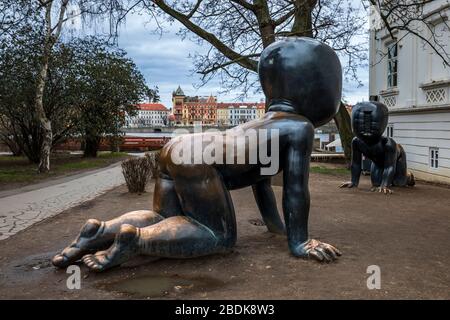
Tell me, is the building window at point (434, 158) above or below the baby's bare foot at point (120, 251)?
above

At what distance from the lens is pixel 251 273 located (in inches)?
142

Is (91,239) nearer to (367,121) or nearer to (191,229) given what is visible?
(191,229)

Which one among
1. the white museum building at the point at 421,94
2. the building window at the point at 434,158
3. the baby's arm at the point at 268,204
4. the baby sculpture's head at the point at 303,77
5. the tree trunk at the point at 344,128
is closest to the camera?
the baby sculpture's head at the point at 303,77

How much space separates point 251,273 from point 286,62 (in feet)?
6.14

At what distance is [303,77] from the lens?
13.5 ft

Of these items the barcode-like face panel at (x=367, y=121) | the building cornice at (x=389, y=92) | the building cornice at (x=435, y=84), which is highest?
the building cornice at (x=389, y=92)

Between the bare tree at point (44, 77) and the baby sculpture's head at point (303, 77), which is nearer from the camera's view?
the baby sculpture's head at point (303, 77)

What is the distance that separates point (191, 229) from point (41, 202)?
256 inches

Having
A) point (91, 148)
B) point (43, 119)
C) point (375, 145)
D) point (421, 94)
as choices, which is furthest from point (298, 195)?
point (91, 148)

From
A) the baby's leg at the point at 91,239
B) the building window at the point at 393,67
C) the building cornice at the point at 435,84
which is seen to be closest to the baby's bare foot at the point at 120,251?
the baby's leg at the point at 91,239

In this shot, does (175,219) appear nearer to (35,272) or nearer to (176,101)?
(35,272)

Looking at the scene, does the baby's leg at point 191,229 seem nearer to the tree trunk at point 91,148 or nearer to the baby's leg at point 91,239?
the baby's leg at point 91,239

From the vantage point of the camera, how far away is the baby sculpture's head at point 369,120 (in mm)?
9859
